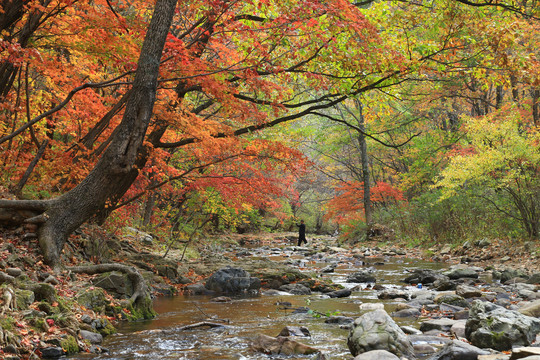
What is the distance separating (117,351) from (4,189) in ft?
18.0

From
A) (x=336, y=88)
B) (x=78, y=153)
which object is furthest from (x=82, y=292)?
(x=336, y=88)

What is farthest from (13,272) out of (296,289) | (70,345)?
(296,289)

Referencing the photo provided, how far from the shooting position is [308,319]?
618 cm

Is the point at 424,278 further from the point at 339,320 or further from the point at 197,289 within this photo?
the point at 197,289

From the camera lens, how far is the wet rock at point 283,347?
14.2 ft

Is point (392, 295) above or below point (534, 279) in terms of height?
below

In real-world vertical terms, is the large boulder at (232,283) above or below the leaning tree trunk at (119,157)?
below

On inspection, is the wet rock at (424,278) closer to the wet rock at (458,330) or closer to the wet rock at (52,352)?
the wet rock at (458,330)

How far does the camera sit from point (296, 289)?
30.4 ft

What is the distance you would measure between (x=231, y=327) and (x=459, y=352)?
3.07 m

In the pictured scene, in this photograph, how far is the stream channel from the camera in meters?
4.41

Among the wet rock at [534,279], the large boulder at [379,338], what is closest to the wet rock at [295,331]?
the large boulder at [379,338]

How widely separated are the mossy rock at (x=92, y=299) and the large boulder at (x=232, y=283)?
3757mm

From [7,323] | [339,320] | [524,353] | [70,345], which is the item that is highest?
[7,323]
